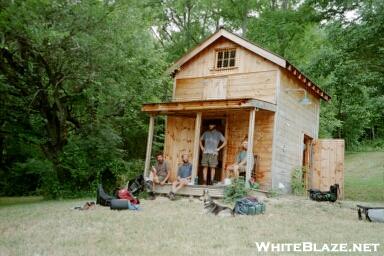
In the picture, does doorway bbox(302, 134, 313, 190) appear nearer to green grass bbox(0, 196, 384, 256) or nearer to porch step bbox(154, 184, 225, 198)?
porch step bbox(154, 184, 225, 198)

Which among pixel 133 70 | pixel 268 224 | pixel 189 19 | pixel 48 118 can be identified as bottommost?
pixel 268 224

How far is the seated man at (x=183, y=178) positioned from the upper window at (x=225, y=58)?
3.58 metres

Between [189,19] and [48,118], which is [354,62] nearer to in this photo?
[48,118]

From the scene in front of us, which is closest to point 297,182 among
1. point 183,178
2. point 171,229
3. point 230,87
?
point 230,87

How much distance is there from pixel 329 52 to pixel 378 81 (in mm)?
2062

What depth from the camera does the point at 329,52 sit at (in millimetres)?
15609

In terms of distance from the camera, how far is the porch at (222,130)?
40.6 ft

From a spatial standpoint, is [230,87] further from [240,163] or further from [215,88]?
[240,163]

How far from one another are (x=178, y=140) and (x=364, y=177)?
43.3 feet

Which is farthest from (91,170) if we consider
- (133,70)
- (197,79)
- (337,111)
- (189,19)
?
(337,111)

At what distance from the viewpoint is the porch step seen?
11947mm

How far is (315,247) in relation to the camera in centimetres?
632

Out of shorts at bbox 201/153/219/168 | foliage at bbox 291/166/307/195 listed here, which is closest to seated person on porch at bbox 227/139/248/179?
shorts at bbox 201/153/219/168

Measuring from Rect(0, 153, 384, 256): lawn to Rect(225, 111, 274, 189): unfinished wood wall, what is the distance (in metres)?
2.14
